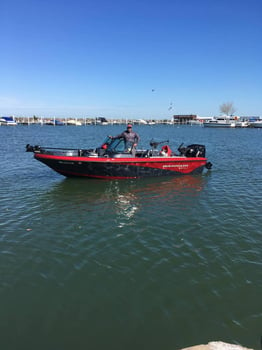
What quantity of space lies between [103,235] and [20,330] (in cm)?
377

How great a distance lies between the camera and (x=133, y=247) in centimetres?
721

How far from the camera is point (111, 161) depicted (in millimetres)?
14195

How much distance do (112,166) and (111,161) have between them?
34 centimetres

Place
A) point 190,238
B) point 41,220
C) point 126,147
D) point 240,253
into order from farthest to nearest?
point 126,147 → point 41,220 → point 190,238 → point 240,253

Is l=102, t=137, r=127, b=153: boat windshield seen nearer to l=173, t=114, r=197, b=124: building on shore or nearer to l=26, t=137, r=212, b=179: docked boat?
l=26, t=137, r=212, b=179: docked boat

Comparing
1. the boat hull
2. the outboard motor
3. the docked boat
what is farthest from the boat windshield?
the outboard motor

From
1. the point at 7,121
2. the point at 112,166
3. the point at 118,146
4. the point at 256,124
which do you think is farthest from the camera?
the point at 256,124

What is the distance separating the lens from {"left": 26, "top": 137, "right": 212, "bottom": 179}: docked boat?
13859mm

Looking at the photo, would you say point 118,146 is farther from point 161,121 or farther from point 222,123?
point 161,121

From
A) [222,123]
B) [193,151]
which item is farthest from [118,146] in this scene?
[222,123]

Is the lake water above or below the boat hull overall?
below

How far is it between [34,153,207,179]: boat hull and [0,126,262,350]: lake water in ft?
8.70

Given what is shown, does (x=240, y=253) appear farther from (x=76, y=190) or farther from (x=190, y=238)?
(x=76, y=190)

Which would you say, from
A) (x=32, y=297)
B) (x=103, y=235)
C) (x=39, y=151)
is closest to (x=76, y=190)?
(x=39, y=151)
